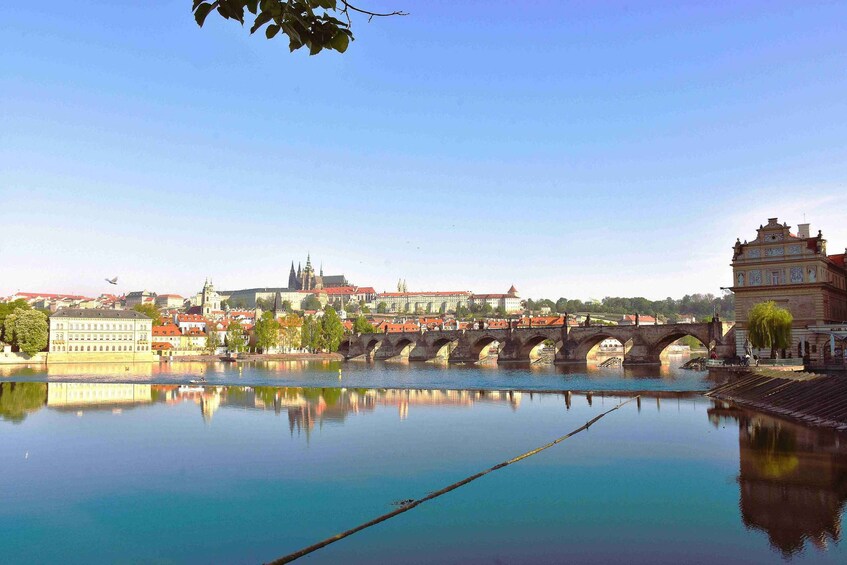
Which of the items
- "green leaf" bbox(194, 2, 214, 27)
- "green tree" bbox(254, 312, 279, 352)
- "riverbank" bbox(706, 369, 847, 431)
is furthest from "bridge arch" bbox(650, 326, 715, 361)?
"green leaf" bbox(194, 2, 214, 27)

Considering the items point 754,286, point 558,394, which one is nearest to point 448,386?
point 558,394

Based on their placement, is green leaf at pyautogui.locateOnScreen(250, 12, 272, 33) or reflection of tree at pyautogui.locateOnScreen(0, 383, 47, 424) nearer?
green leaf at pyautogui.locateOnScreen(250, 12, 272, 33)

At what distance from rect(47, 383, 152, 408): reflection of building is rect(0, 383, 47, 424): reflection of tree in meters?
0.57

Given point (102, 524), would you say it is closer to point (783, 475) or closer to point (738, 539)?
point (738, 539)

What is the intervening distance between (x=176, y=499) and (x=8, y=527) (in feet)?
11.9

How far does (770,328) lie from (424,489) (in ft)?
127

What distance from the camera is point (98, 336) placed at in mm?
99062

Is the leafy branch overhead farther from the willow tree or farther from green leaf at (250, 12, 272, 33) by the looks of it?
the willow tree

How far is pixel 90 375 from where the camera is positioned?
70562 mm

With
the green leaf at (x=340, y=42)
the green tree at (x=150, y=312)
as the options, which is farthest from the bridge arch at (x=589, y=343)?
the green leaf at (x=340, y=42)

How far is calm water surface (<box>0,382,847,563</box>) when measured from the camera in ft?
44.5

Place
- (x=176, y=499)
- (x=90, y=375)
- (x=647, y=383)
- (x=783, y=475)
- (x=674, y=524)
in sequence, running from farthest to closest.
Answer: (x=90, y=375), (x=647, y=383), (x=783, y=475), (x=176, y=499), (x=674, y=524)

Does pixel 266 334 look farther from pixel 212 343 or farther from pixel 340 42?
pixel 340 42

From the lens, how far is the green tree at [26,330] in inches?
3462
